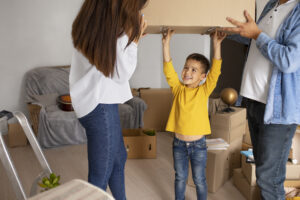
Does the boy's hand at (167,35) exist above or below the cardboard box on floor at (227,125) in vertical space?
above

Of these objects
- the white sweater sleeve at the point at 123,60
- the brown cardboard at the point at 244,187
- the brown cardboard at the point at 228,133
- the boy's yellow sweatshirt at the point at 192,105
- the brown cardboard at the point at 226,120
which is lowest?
the brown cardboard at the point at 244,187

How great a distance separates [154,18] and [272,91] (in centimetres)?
66

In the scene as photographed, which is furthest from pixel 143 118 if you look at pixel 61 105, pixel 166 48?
pixel 166 48

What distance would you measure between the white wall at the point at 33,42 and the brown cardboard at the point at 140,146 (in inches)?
54.9

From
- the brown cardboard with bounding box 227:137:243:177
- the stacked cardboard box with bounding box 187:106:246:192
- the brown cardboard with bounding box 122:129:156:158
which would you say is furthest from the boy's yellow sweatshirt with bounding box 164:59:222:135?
the brown cardboard with bounding box 122:129:156:158

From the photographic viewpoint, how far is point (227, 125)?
8.23 ft

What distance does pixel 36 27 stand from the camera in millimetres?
4094

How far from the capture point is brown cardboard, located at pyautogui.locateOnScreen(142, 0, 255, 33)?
1463 mm

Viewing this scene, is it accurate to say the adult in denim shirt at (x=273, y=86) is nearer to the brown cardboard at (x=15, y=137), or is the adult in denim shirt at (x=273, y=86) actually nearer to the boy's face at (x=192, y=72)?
the boy's face at (x=192, y=72)

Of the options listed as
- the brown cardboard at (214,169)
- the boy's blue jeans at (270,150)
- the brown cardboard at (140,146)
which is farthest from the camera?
the brown cardboard at (140,146)

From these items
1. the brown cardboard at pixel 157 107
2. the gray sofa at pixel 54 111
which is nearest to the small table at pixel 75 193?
the gray sofa at pixel 54 111

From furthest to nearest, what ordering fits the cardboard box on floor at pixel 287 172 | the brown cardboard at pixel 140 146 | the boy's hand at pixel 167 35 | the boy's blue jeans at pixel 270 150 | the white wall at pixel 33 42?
the white wall at pixel 33 42 → the brown cardboard at pixel 140 146 → the cardboard box on floor at pixel 287 172 → the boy's hand at pixel 167 35 → the boy's blue jeans at pixel 270 150

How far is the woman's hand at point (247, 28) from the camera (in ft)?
4.52

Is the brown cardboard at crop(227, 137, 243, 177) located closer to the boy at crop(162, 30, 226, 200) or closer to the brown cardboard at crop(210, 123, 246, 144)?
the brown cardboard at crop(210, 123, 246, 144)
